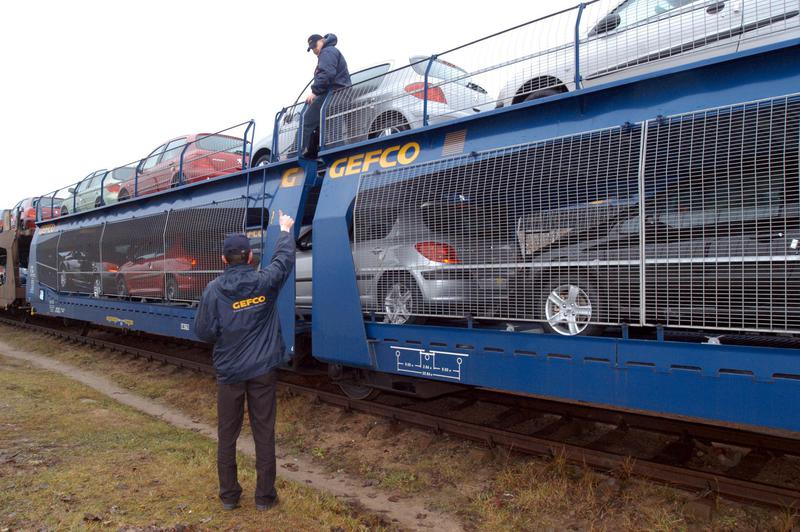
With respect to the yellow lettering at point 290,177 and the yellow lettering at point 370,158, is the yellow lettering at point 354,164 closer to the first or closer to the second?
the yellow lettering at point 370,158

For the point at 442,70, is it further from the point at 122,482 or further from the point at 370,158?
the point at 122,482

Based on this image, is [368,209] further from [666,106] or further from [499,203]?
[666,106]

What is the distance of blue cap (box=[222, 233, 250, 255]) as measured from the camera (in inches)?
159

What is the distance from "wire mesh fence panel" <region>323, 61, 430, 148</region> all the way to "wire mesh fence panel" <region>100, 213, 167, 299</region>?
4257 millimetres

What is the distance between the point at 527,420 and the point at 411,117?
3.44m

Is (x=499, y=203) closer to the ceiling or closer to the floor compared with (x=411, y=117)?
closer to the floor

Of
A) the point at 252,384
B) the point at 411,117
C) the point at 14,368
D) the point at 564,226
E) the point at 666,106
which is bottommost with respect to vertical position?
the point at 14,368

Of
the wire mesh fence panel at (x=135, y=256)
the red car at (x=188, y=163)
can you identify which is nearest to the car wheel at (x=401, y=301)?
the red car at (x=188, y=163)

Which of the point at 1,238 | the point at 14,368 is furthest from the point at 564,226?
the point at 1,238

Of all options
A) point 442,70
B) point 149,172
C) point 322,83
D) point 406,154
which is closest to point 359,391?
point 406,154

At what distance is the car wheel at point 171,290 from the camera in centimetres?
849

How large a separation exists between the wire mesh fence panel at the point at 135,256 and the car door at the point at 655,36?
7.06m

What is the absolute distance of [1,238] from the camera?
54.2 ft

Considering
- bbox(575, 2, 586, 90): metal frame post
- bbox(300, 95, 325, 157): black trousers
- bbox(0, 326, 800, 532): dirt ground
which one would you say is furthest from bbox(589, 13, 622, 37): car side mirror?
bbox(0, 326, 800, 532): dirt ground
